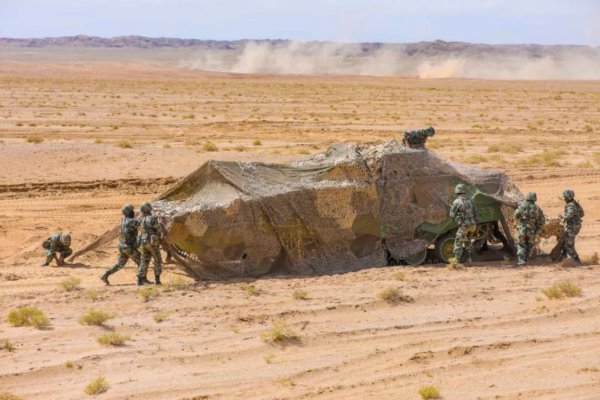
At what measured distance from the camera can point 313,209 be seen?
14.8m

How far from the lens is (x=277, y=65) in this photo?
460ft

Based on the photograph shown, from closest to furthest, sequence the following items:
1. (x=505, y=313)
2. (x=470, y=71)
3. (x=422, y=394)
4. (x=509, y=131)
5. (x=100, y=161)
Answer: (x=422, y=394) < (x=505, y=313) < (x=100, y=161) < (x=509, y=131) < (x=470, y=71)

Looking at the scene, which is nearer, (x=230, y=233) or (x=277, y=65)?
(x=230, y=233)

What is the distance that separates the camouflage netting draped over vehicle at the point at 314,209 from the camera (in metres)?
14.4

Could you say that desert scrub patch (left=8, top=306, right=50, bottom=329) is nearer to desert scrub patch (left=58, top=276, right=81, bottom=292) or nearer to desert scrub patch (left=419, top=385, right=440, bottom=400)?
desert scrub patch (left=58, top=276, right=81, bottom=292)

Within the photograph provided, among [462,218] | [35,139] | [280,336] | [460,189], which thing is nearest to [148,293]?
[280,336]

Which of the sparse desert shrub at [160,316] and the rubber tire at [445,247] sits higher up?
the rubber tire at [445,247]

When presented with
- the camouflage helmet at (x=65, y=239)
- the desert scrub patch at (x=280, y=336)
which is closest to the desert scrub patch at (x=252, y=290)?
the desert scrub patch at (x=280, y=336)

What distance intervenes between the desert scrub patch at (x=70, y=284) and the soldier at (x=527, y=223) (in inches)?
274

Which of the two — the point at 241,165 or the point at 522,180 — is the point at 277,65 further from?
the point at 241,165

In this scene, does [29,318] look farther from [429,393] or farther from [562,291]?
[562,291]

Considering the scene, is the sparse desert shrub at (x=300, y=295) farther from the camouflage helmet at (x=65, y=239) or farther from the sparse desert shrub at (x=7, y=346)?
the camouflage helmet at (x=65, y=239)

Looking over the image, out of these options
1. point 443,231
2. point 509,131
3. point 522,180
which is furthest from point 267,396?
point 509,131

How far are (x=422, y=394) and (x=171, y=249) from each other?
A: 20.2 feet
